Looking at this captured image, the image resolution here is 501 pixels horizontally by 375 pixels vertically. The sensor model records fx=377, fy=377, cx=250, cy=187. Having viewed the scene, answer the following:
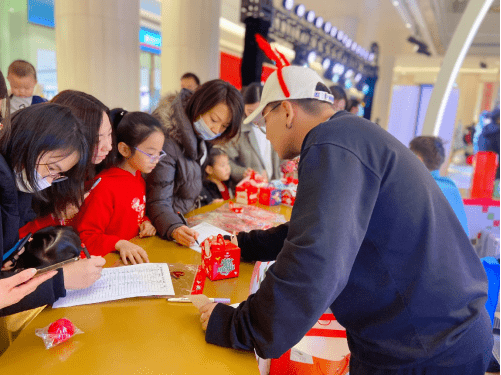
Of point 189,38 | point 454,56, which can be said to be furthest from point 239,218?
point 189,38

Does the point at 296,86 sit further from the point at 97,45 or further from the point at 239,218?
the point at 97,45

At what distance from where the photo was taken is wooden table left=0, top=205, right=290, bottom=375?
35.9 inches

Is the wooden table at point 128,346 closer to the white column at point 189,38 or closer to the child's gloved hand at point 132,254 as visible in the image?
the child's gloved hand at point 132,254

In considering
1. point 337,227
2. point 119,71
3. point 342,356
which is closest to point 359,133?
point 337,227

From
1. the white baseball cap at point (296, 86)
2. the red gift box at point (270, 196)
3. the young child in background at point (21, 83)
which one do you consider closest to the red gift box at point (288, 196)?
the red gift box at point (270, 196)

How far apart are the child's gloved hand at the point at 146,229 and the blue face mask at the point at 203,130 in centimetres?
64

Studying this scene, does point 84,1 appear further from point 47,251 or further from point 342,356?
point 342,356

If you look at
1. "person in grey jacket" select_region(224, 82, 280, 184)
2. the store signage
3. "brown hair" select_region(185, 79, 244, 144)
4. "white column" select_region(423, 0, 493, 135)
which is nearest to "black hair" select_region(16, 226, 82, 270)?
"brown hair" select_region(185, 79, 244, 144)

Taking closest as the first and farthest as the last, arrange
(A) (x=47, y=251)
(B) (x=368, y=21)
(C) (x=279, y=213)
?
(A) (x=47, y=251)
(C) (x=279, y=213)
(B) (x=368, y=21)

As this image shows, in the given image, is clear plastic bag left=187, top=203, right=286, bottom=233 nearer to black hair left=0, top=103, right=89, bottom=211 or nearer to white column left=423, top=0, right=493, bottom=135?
black hair left=0, top=103, right=89, bottom=211

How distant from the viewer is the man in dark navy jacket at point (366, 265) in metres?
0.83

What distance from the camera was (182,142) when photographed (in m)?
2.13

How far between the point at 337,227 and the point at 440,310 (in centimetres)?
39

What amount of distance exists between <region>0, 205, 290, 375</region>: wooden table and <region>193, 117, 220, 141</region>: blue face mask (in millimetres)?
1177
